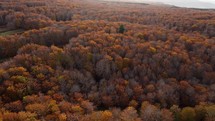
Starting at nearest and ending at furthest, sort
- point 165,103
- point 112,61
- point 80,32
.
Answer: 1. point 165,103
2. point 112,61
3. point 80,32

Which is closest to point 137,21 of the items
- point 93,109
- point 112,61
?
point 112,61

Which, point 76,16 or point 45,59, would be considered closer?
point 45,59

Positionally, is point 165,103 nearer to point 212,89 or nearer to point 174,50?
point 212,89

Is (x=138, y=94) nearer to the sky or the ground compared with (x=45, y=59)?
nearer to the ground

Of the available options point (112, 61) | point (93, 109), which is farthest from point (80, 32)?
point (93, 109)

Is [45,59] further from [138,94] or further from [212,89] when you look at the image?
[212,89]

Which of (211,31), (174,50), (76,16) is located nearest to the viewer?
(174,50)
